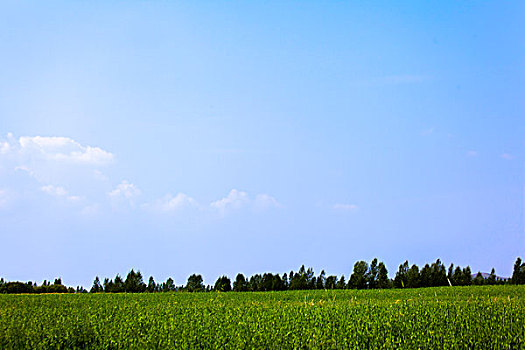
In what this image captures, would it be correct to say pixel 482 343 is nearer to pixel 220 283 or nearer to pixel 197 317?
pixel 197 317

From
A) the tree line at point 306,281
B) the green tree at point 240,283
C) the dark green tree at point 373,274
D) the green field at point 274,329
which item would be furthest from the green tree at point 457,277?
the green field at point 274,329

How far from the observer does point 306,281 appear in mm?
25953

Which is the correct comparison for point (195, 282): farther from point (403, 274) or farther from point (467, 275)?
point (467, 275)

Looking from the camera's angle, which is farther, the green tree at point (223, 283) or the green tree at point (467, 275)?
the green tree at point (467, 275)

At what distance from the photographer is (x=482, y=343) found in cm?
795

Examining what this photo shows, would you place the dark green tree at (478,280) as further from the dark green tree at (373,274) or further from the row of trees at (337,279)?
the dark green tree at (373,274)

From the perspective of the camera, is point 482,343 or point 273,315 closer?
point 482,343

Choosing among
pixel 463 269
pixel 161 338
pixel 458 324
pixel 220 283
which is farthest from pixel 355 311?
pixel 463 269

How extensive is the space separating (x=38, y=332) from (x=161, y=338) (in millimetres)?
2226

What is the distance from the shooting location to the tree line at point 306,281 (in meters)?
22.9

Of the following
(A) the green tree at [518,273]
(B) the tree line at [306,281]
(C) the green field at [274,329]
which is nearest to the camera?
(C) the green field at [274,329]

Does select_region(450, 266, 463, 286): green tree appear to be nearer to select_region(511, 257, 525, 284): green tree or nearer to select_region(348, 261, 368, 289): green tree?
select_region(511, 257, 525, 284): green tree

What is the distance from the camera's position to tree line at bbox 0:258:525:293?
2289 cm

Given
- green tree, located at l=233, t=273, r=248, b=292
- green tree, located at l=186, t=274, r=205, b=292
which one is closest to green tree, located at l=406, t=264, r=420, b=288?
green tree, located at l=233, t=273, r=248, b=292
